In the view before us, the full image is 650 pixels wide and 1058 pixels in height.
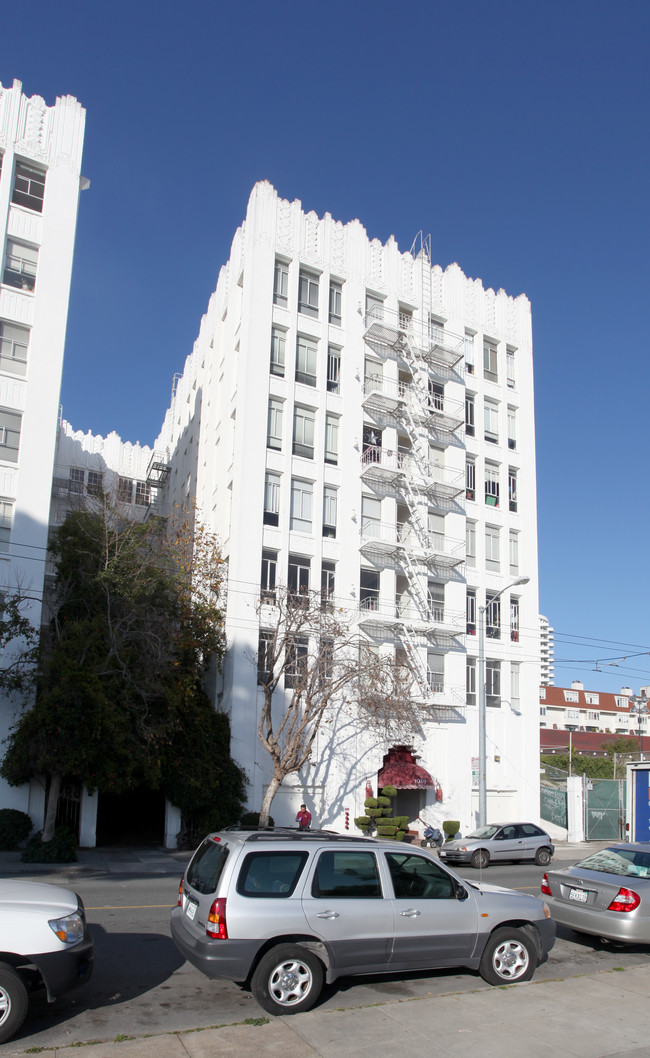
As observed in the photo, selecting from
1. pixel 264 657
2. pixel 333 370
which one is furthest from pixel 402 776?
pixel 333 370

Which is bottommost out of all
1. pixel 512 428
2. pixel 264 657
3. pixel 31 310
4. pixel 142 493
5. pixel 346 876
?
pixel 346 876

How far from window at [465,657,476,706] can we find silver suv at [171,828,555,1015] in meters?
26.0

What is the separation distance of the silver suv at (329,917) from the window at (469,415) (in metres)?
31.1

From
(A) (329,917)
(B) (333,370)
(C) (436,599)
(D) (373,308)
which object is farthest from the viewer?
(D) (373,308)

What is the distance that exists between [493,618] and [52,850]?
72.7ft

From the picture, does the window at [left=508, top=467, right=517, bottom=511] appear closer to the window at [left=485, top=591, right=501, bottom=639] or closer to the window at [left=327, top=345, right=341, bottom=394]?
the window at [left=485, top=591, right=501, bottom=639]

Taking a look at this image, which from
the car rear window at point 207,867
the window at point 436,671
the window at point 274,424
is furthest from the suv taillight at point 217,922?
the window at point 436,671

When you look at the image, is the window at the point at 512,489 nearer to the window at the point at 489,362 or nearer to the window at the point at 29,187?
the window at the point at 489,362

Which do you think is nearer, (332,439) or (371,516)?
(332,439)

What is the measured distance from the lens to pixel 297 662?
2833cm

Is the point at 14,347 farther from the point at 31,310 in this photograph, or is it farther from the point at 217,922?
the point at 217,922

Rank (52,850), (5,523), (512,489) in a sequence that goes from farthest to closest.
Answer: (512,489) → (5,523) → (52,850)

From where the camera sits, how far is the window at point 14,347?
2770cm

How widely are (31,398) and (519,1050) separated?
998 inches
